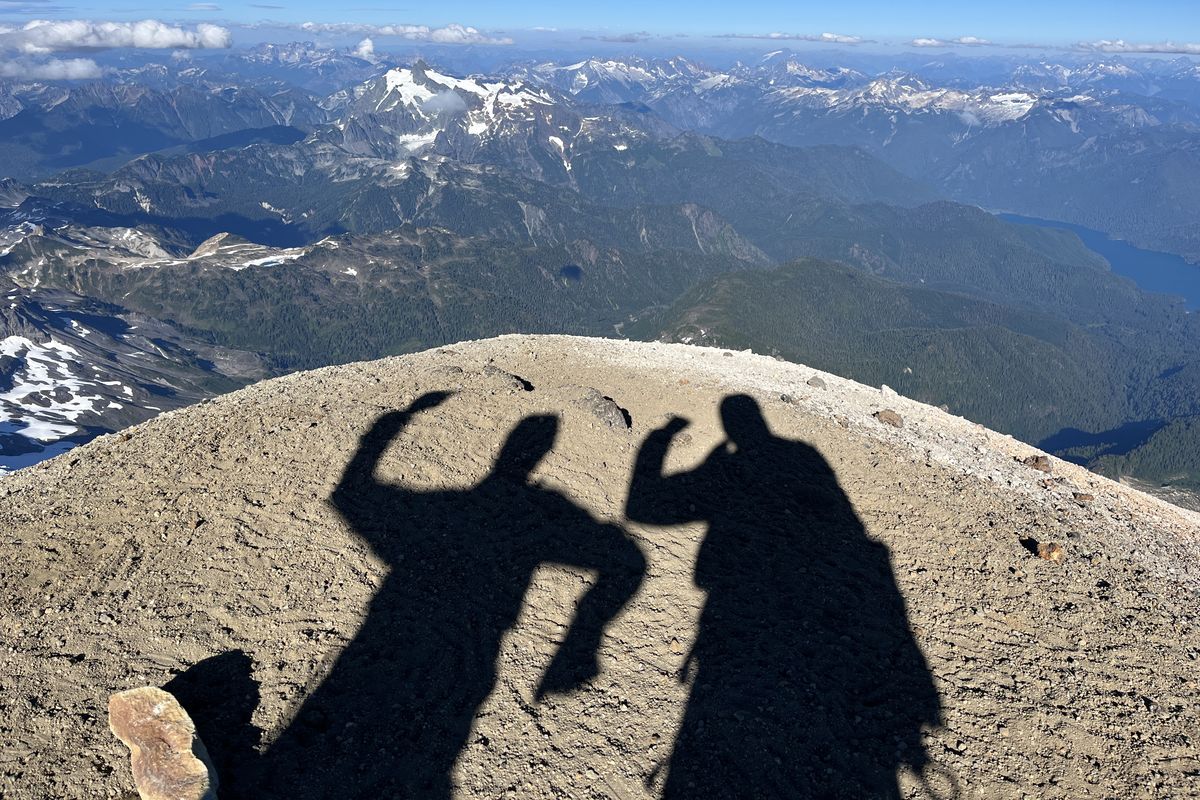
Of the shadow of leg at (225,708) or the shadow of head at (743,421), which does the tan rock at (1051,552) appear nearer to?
the shadow of head at (743,421)

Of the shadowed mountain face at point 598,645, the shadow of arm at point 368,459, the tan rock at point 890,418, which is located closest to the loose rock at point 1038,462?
the tan rock at point 890,418

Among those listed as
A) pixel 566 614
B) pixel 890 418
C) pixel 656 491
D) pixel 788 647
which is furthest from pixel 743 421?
pixel 566 614

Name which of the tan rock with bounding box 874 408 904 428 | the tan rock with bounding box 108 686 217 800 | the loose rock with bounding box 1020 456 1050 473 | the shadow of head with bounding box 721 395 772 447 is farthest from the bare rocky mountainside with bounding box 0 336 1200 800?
the tan rock with bounding box 874 408 904 428

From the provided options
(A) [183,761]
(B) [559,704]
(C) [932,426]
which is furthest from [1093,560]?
(A) [183,761]

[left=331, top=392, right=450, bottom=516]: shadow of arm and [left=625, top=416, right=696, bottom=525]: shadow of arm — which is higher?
[left=331, top=392, right=450, bottom=516]: shadow of arm

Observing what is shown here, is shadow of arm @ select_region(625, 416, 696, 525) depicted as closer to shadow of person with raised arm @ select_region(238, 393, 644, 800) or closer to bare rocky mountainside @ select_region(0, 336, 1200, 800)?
bare rocky mountainside @ select_region(0, 336, 1200, 800)

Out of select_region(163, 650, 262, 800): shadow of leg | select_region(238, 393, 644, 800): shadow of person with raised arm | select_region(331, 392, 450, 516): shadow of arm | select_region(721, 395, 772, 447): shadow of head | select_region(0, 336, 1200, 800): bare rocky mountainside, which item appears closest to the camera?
select_region(163, 650, 262, 800): shadow of leg
